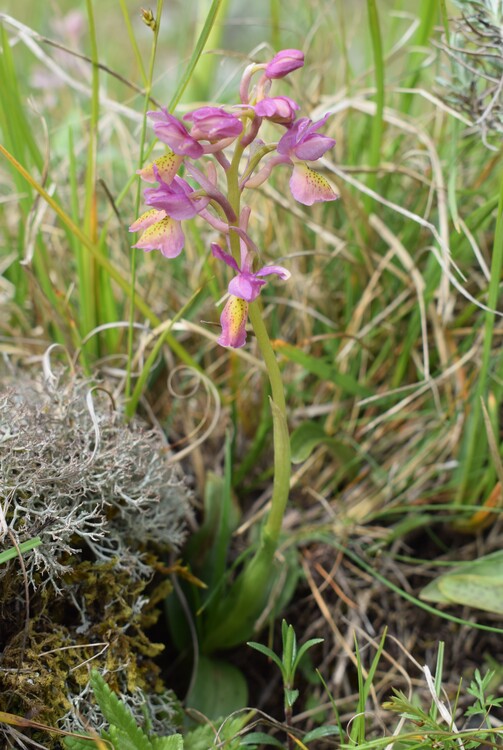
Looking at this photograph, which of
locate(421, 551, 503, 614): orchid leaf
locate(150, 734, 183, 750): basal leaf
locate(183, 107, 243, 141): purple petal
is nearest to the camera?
locate(183, 107, 243, 141): purple petal

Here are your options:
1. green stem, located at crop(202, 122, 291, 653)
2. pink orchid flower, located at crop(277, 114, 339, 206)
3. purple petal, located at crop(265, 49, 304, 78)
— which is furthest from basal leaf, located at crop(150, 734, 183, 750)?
purple petal, located at crop(265, 49, 304, 78)

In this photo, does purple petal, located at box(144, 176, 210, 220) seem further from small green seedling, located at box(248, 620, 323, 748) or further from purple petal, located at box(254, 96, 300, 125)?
small green seedling, located at box(248, 620, 323, 748)

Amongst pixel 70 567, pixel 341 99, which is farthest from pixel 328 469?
pixel 341 99

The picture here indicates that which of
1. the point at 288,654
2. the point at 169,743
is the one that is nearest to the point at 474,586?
the point at 288,654

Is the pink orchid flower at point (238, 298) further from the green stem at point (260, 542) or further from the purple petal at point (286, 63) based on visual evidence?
the purple petal at point (286, 63)

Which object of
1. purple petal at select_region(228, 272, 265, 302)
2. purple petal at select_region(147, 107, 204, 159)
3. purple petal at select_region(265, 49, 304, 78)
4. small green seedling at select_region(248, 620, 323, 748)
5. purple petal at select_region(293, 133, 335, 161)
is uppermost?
purple petal at select_region(265, 49, 304, 78)

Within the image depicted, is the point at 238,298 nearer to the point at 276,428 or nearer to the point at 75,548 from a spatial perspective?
the point at 276,428

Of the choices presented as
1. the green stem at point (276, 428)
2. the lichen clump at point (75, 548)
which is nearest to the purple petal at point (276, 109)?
the green stem at point (276, 428)
